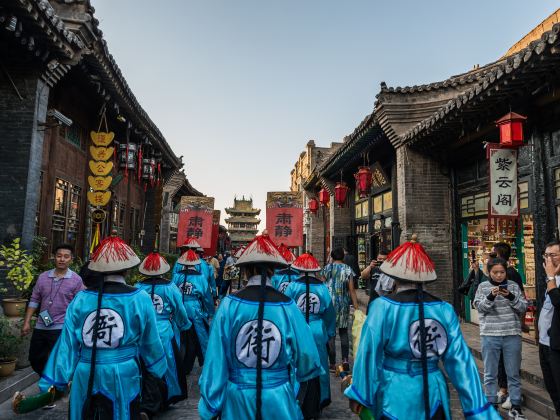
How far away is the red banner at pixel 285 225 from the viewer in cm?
1048

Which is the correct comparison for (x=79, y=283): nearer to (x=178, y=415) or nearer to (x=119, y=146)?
(x=178, y=415)

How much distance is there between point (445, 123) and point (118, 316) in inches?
277

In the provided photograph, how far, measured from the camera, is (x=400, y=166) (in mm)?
10047

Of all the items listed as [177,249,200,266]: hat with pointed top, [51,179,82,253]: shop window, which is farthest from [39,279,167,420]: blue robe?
[51,179,82,253]: shop window

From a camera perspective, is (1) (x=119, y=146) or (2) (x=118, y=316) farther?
(1) (x=119, y=146)

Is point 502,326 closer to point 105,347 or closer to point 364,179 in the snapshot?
point 105,347

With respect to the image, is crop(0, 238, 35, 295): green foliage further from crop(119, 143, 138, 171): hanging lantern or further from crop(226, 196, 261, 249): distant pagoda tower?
crop(226, 196, 261, 249): distant pagoda tower

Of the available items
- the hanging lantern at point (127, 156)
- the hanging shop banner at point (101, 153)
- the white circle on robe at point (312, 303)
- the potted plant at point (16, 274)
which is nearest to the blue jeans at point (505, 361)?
the white circle on robe at point (312, 303)

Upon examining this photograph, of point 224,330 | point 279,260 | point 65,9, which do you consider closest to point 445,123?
point 279,260

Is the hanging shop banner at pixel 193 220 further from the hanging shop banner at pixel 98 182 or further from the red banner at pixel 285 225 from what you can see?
the hanging shop banner at pixel 98 182

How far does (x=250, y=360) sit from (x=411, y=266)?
1.21 m

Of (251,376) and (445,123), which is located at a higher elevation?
(445,123)

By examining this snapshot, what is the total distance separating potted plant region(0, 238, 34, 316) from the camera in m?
5.85

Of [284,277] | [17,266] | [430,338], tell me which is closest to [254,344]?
[430,338]
